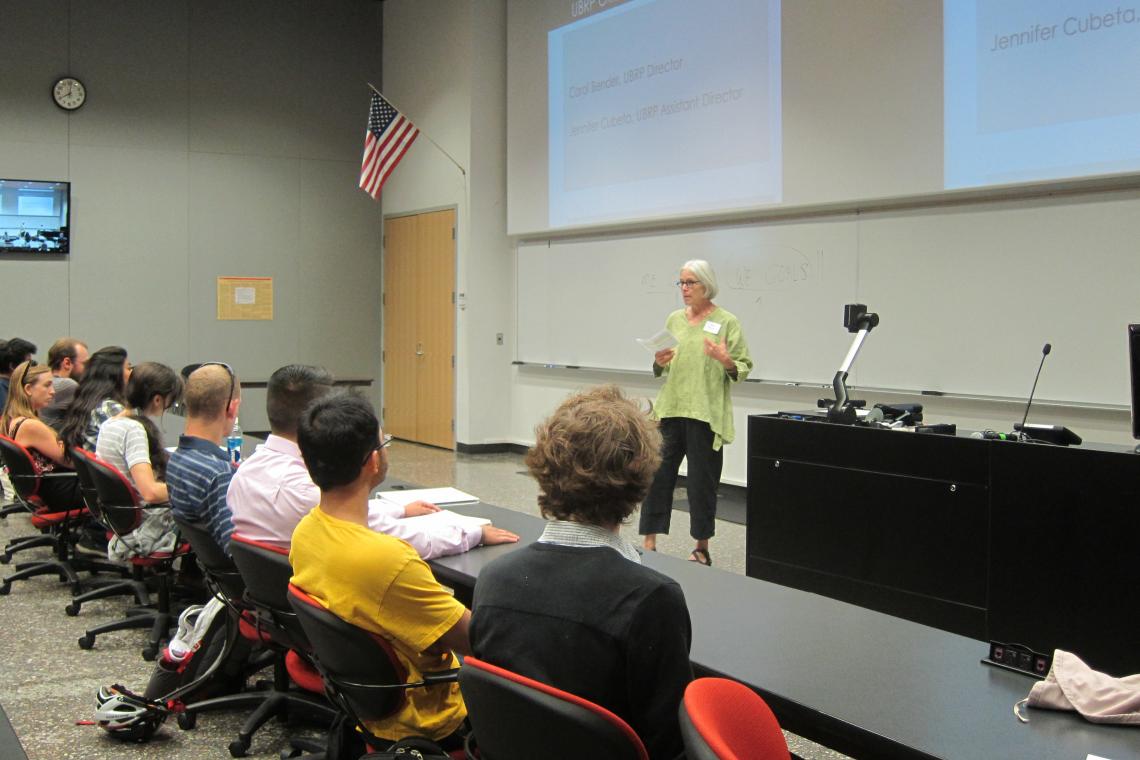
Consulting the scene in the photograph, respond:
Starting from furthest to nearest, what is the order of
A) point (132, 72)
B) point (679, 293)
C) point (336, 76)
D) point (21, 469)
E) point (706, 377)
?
1. point (336, 76)
2. point (132, 72)
3. point (679, 293)
4. point (706, 377)
5. point (21, 469)

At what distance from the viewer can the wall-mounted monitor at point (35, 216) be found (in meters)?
8.55

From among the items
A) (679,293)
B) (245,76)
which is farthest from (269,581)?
(245,76)

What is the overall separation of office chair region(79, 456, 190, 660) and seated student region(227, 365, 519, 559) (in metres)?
1.14

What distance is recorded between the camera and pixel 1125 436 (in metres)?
4.59

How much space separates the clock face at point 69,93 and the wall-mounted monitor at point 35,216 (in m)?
0.73

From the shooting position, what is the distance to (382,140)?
843cm

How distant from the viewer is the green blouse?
4.62 m

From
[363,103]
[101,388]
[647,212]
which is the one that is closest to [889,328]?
[647,212]

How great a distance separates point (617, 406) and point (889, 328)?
4284mm

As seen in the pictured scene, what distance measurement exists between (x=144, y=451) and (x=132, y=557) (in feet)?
1.40

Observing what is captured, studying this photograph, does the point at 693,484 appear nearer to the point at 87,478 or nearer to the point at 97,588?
the point at 87,478

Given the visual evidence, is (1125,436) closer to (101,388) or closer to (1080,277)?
(1080,277)

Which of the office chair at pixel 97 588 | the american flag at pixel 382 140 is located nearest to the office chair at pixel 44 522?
the office chair at pixel 97 588

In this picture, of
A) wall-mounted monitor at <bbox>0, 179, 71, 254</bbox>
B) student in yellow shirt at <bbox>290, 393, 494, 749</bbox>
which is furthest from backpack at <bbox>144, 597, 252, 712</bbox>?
wall-mounted monitor at <bbox>0, 179, 71, 254</bbox>
